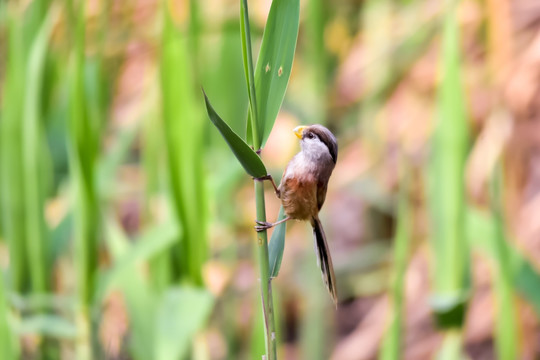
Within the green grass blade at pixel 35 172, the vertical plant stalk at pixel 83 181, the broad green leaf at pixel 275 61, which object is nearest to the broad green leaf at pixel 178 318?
the vertical plant stalk at pixel 83 181

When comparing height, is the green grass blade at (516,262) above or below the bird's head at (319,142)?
below

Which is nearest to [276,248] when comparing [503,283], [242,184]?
[503,283]

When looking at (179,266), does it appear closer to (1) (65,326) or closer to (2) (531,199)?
(1) (65,326)

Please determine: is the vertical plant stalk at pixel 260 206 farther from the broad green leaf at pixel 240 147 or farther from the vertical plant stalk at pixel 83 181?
the vertical plant stalk at pixel 83 181

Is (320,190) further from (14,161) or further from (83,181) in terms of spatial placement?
(14,161)

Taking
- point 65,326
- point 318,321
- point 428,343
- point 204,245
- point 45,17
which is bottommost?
point 428,343

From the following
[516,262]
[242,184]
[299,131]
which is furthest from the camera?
[242,184]

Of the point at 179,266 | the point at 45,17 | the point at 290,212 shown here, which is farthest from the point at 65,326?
the point at 290,212

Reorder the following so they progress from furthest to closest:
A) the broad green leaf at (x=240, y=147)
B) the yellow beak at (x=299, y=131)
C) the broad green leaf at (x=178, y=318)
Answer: the broad green leaf at (x=178, y=318)
the yellow beak at (x=299, y=131)
the broad green leaf at (x=240, y=147)
